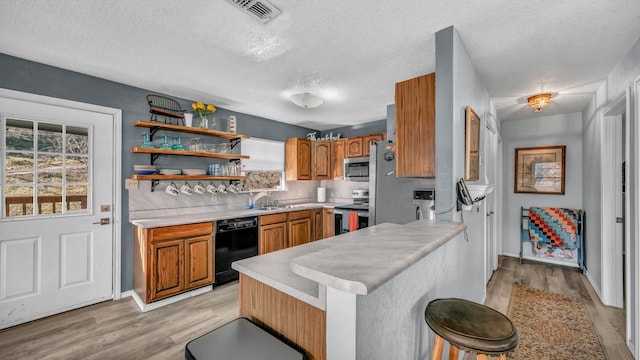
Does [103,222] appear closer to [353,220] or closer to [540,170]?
[353,220]

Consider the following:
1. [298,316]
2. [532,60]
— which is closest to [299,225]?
[298,316]

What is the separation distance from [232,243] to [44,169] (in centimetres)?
196

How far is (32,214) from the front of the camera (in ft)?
8.13

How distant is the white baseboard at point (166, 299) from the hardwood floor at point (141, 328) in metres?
0.06

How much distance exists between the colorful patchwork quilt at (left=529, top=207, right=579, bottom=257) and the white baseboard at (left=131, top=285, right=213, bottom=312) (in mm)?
4911

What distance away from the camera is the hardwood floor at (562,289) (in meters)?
2.22

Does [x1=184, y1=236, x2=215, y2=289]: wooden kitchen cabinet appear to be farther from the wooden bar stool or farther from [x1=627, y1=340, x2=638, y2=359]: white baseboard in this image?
[x1=627, y1=340, x2=638, y2=359]: white baseboard

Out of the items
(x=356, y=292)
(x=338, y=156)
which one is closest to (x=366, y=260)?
(x=356, y=292)

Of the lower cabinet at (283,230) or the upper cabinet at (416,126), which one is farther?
the lower cabinet at (283,230)

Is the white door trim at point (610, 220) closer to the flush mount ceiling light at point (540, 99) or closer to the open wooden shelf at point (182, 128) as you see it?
the flush mount ceiling light at point (540, 99)

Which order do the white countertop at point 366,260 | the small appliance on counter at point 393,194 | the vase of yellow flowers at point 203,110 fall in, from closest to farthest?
1. the white countertop at point 366,260
2. the small appliance on counter at point 393,194
3. the vase of yellow flowers at point 203,110

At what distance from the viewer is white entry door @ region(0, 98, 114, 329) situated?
93.8 inches

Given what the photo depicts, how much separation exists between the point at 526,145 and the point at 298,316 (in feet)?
16.5

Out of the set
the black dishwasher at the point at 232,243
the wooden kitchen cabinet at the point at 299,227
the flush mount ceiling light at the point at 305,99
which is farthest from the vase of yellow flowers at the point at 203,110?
the wooden kitchen cabinet at the point at 299,227
